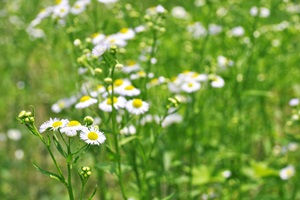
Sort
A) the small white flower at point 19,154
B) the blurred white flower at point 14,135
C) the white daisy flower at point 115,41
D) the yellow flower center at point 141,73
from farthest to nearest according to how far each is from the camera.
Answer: the blurred white flower at point 14,135 → the small white flower at point 19,154 → the yellow flower center at point 141,73 → the white daisy flower at point 115,41

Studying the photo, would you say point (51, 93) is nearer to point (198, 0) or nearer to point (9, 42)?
point (9, 42)

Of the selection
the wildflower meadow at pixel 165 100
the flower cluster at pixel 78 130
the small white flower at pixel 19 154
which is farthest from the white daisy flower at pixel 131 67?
the small white flower at pixel 19 154

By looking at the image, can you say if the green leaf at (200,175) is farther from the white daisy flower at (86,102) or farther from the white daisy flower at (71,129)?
the white daisy flower at (71,129)

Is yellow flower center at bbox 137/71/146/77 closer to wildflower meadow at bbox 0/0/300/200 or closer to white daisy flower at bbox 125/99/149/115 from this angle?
wildflower meadow at bbox 0/0/300/200

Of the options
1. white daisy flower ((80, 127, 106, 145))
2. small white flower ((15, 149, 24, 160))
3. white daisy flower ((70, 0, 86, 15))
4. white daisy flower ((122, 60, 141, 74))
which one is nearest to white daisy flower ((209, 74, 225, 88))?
white daisy flower ((122, 60, 141, 74))

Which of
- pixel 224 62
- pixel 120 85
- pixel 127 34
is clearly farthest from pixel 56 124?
pixel 224 62

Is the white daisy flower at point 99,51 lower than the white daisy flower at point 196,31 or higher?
lower

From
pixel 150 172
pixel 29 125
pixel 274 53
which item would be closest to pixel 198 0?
pixel 274 53

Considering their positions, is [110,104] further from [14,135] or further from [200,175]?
[14,135]
